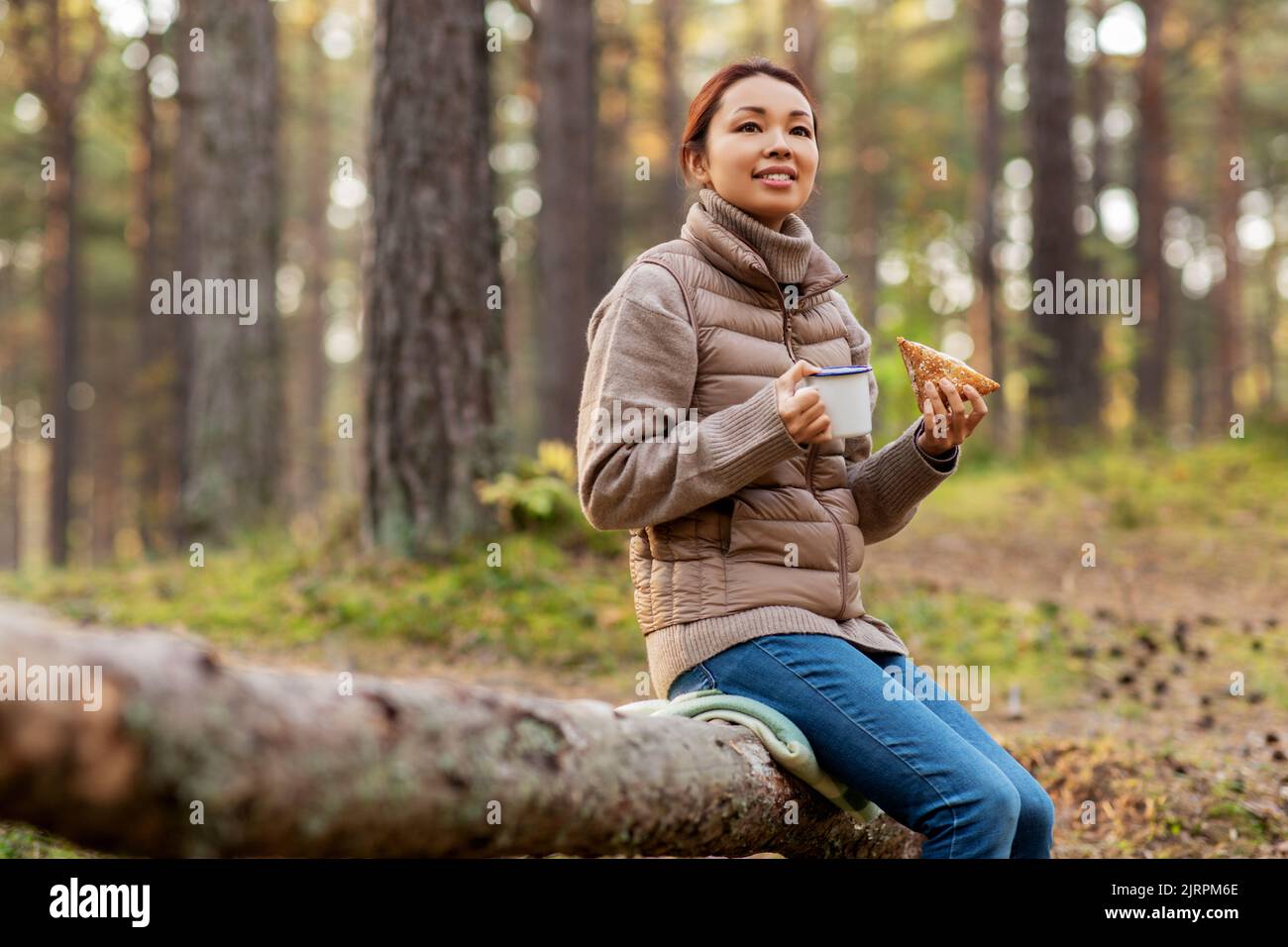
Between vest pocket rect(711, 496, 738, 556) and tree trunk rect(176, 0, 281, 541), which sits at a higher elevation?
tree trunk rect(176, 0, 281, 541)

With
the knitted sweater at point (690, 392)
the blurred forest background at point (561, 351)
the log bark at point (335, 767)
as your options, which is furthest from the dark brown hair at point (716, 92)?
the log bark at point (335, 767)

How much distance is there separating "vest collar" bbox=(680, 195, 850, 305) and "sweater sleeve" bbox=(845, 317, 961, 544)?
315 millimetres

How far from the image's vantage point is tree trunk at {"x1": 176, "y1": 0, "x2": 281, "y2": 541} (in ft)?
37.6

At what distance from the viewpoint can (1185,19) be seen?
77.0 feet

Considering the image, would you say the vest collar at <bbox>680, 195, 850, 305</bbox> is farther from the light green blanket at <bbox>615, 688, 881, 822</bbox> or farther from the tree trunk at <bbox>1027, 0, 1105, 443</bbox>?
the tree trunk at <bbox>1027, 0, 1105, 443</bbox>

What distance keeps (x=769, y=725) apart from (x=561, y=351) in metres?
10.5

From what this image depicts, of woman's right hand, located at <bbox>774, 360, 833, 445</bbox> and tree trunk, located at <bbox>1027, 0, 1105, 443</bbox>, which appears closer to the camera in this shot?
woman's right hand, located at <bbox>774, 360, 833, 445</bbox>

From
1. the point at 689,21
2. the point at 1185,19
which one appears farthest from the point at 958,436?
the point at 689,21

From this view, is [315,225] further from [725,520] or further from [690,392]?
[725,520]

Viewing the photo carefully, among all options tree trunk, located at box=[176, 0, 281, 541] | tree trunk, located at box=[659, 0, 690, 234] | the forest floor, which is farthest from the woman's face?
tree trunk, located at box=[659, 0, 690, 234]

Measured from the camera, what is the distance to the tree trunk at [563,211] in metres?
13.4

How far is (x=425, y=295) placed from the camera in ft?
24.7

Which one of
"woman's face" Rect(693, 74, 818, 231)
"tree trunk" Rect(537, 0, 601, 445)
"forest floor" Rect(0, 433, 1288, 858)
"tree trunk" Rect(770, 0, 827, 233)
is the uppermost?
"tree trunk" Rect(770, 0, 827, 233)
